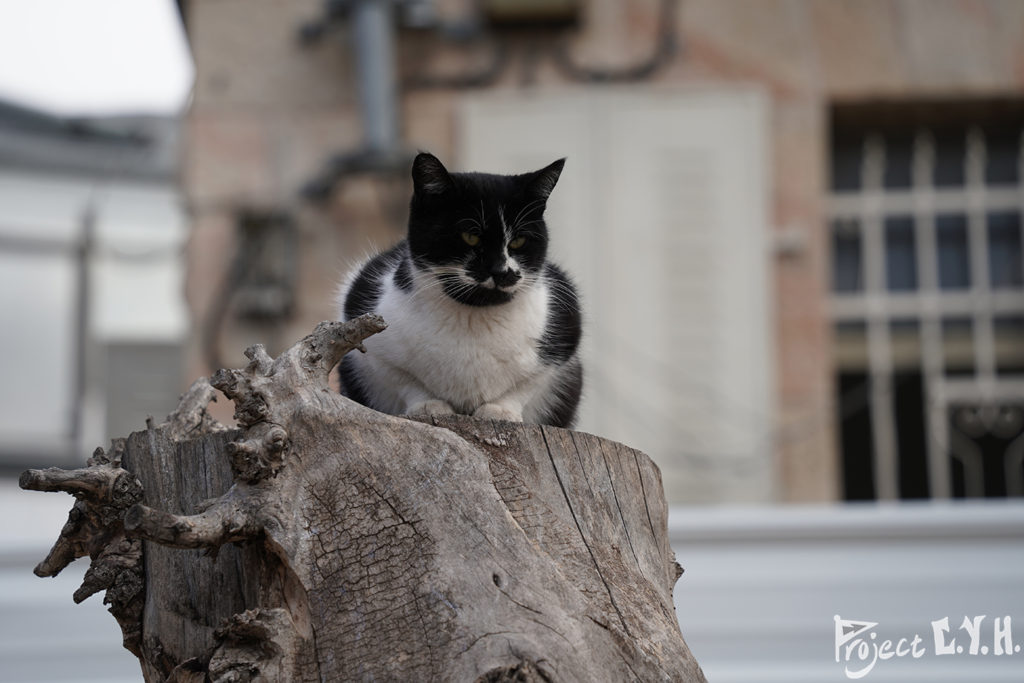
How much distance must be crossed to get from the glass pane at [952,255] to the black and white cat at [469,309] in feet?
11.9

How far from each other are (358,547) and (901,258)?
13.9ft

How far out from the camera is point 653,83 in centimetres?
498

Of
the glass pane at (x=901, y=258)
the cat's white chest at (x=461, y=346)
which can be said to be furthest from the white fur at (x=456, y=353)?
the glass pane at (x=901, y=258)

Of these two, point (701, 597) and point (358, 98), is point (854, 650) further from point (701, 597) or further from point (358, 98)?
point (358, 98)

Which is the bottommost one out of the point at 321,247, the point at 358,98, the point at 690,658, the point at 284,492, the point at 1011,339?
the point at 690,658

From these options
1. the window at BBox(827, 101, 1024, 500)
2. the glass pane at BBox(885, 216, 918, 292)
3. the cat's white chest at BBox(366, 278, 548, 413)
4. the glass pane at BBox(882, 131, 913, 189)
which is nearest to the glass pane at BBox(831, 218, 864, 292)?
the window at BBox(827, 101, 1024, 500)

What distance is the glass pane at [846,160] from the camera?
521cm

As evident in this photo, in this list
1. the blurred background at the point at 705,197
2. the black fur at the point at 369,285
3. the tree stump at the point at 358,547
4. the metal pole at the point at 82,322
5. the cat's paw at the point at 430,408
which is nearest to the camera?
the tree stump at the point at 358,547

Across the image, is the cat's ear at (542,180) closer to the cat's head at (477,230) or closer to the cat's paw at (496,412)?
the cat's head at (477,230)

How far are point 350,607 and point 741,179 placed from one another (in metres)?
3.79

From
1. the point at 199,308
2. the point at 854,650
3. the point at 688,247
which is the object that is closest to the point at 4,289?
the point at 199,308

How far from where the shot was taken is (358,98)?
16.9ft

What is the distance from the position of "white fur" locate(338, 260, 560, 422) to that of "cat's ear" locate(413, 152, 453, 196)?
14 cm

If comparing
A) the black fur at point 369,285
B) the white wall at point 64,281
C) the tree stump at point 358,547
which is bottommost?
the tree stump at point 358,547
